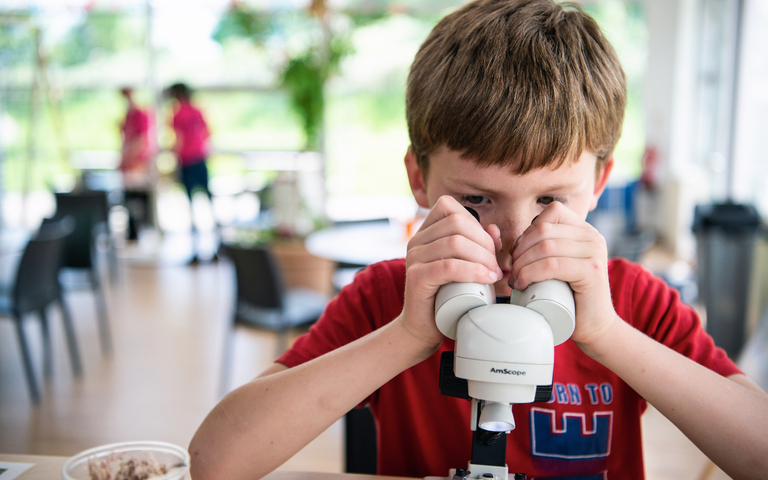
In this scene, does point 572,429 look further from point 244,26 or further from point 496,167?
point 244,26

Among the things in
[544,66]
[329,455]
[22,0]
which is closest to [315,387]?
[544,66]

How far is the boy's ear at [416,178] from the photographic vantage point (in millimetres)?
1021

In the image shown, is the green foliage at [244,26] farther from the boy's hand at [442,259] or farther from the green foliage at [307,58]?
the boy's hand at [442,259]

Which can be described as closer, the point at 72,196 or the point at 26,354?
the point at 26,354

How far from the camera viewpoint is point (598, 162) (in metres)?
0.95

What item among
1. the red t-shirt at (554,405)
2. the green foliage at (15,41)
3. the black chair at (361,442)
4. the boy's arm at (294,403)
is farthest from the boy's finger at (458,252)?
the green foliage at (15,41)

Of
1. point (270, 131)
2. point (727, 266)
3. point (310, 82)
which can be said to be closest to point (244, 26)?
point (310, 82)

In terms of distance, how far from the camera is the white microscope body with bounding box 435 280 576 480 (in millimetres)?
565

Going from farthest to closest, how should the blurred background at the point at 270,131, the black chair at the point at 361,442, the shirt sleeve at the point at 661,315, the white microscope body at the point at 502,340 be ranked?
1. the blurred background at the point at 270,131
2. the black chair at the point at 361,442
3. the shirt sleeve at the point at 661,315
4. the white microscope body at the point at 502,340

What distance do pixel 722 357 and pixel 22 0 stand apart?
8585 millimetres

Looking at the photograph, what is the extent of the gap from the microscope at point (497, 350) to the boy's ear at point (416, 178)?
15.3 inches

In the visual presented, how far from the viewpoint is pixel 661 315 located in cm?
100

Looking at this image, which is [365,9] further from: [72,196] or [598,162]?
[598,162]

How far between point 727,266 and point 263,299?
2.54 metres
